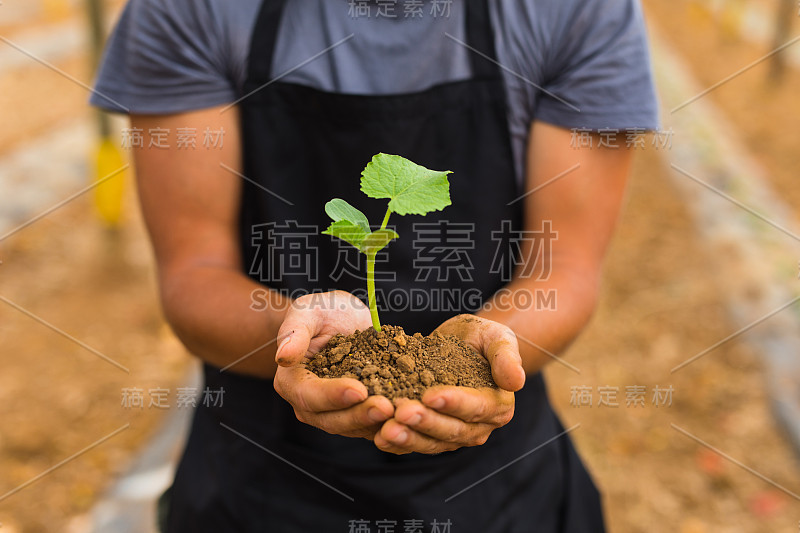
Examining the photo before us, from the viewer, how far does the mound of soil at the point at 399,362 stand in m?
0.87

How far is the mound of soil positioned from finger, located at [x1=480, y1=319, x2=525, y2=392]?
25 mm

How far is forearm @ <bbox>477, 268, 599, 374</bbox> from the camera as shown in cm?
116

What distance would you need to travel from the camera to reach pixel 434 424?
0.82 m

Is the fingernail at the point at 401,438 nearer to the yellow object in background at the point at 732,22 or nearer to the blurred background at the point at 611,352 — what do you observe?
the blurred background at the point at 611,352

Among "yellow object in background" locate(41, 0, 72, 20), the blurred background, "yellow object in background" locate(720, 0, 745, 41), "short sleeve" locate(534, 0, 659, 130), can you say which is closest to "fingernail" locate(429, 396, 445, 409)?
"short sleeve" locate(534, 0, 659, 130)

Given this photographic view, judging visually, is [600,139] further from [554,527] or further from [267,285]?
[554,527]

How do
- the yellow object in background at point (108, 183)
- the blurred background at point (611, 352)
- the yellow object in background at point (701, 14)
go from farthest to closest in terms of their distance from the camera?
the yellow object in background at point (701, 14), the yellow object in background at point (108, 183), the blurred background at point (611, 352)

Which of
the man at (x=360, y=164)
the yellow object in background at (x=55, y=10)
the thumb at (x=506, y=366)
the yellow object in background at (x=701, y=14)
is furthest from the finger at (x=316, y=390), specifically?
the yellow object in background at (x=701, y=14)

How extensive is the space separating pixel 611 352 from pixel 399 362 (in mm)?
2543

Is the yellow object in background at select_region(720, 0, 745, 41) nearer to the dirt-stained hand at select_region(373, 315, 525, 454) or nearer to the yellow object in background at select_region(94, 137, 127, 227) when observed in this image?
the yellow object in background at select_region(94, 137, 127, 227)

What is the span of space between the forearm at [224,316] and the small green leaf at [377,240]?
0.82 ft

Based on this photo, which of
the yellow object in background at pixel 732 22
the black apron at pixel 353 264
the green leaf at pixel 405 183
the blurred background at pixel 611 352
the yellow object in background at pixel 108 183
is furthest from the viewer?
the yellow object in background at pixel 732 22

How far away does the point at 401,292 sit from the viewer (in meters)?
1.25

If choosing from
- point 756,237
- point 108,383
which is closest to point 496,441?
point 108,383
